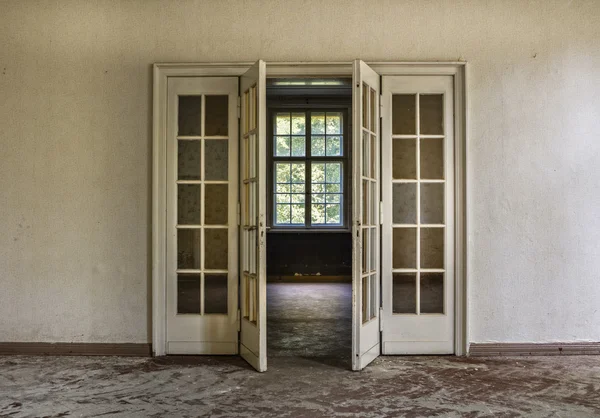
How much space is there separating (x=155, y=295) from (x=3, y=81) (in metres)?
2.16

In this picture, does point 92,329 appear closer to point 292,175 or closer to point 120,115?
point 120,115

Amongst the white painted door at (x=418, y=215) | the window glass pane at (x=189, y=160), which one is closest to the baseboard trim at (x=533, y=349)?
the white painted door at (x=418, y=215)

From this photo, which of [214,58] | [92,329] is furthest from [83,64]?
[92,329]

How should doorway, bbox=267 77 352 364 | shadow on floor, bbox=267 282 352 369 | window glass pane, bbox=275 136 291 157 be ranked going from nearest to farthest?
shadow on floor, bbox=267 282 352 369, doorway, bbox=267 77 352 364, window glass pane, bbox=275 136 291 157

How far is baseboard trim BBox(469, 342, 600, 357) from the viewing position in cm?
433

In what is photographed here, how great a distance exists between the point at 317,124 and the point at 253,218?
6.34 metres

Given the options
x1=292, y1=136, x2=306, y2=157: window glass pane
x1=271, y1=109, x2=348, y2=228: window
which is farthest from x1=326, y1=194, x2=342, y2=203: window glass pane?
x1=292, y1=136, x2=306, y2=157: window glass pane

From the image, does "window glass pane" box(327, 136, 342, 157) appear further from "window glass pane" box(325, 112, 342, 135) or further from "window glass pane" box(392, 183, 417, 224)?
"window glass pane" box(392, 183, 417, 224)

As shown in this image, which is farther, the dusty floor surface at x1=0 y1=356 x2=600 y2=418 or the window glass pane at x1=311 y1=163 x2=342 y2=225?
the window glass pane at x1=311 y1=163 x2=342 y2=225

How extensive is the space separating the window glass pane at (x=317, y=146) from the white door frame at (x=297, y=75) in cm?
571

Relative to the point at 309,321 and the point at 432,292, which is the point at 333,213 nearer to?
the point at 309,321

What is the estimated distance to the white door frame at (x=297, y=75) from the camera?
430cm

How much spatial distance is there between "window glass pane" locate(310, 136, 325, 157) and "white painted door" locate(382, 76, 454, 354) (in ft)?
18.7

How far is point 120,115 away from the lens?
4352 millimetres
